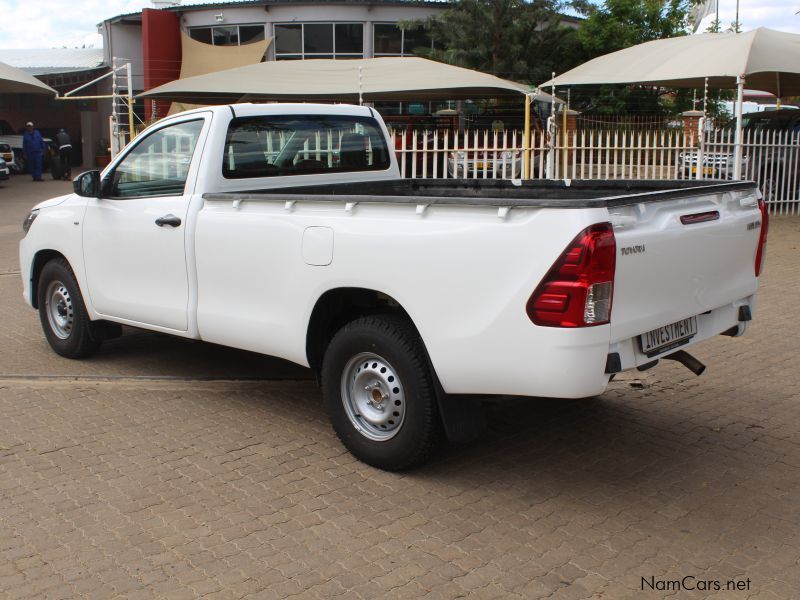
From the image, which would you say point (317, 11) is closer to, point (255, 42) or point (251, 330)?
point (255, 42)

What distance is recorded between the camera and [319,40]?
112 feet

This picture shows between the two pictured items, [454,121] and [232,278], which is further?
[454,121]

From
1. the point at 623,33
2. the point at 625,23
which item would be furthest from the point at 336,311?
the point at 625,23

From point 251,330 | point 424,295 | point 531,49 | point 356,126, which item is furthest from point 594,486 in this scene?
point 531,49

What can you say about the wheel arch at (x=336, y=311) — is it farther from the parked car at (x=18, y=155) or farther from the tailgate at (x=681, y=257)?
the parked car at (x=18, y=155)

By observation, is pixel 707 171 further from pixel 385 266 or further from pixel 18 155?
pixel 18 155

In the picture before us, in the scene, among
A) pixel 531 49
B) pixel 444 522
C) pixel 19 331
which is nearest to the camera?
pixel 444 522

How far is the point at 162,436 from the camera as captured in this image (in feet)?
17.1

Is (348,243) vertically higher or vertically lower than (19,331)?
higher

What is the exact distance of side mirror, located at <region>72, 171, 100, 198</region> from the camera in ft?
20.3

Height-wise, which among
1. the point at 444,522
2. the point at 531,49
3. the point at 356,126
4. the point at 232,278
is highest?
the point at 531,49

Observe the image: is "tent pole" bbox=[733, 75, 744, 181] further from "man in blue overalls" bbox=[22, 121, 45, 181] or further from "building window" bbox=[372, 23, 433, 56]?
"man in blue overalls" bbox=[22, 121, 45, 181]

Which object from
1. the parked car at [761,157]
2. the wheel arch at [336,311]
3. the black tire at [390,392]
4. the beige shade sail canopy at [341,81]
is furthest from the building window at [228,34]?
the black tire at [390,392]

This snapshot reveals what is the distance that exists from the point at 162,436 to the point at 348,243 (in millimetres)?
1717
